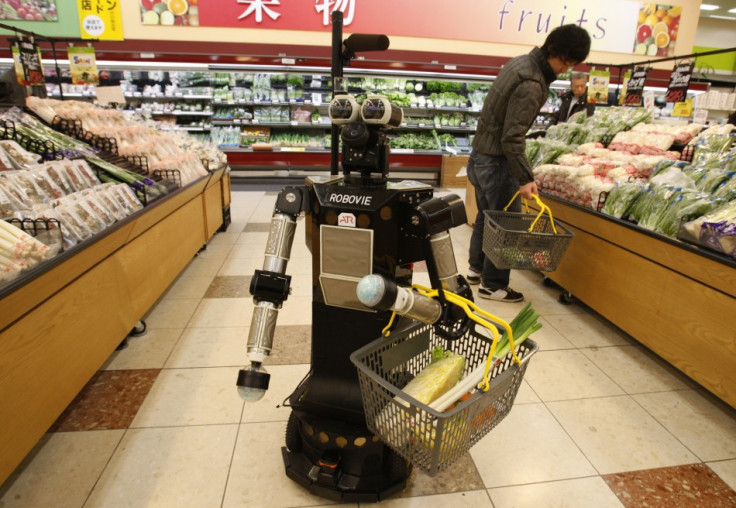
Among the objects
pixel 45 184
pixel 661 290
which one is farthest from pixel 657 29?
pixel 45 184

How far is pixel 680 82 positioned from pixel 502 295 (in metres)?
2.85

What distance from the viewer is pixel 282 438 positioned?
6.09 feet

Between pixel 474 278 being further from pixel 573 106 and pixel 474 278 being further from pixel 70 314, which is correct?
pixel 573 106

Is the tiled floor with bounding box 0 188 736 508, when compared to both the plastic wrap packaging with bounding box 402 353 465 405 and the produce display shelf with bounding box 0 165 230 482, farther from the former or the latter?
the plastic wrap packaging with bounding box 402 353 465 405

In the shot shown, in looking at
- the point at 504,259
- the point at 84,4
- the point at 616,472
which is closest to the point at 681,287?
the point at 504,259

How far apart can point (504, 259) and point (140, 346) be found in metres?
2.18

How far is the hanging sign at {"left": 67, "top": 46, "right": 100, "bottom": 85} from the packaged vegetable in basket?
5073 mm

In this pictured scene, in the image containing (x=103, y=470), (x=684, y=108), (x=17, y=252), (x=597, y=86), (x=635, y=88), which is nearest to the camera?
(x=17, y=252)

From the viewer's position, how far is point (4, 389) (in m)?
1.40

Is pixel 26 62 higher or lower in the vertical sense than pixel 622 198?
higher

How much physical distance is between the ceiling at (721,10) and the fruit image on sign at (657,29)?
488 cm

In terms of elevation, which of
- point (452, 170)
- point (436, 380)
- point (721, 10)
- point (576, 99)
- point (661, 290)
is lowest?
point (452, 170)

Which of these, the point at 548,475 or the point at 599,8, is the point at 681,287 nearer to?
the point at 548,475

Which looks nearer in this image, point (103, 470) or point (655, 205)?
point (103, 470)
